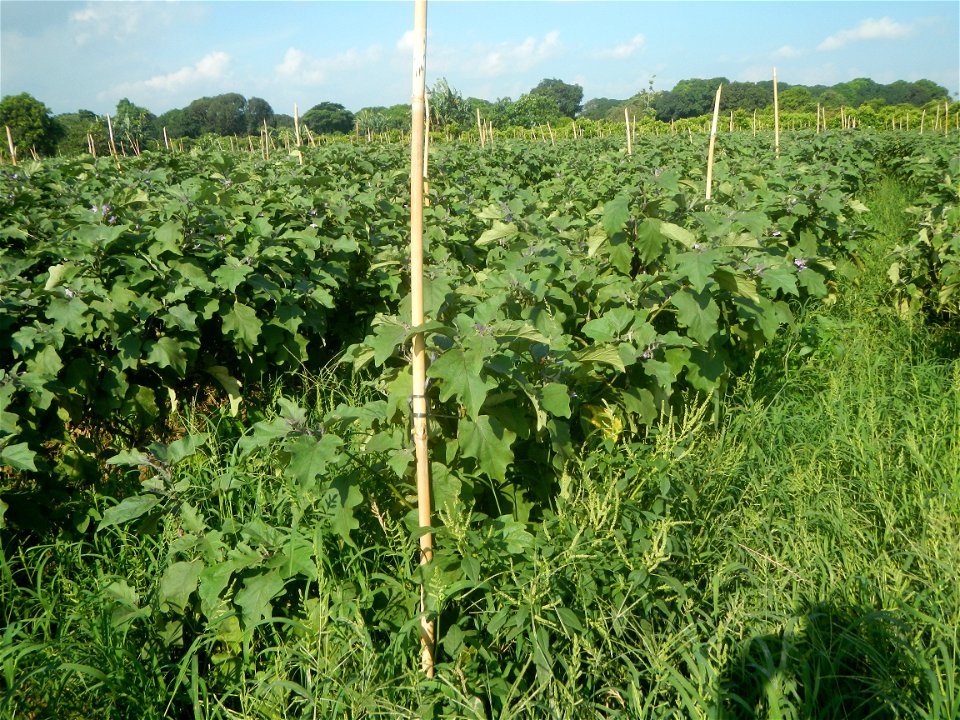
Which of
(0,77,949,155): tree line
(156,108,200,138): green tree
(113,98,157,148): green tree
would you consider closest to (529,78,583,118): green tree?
(0,77,949,155): tree line

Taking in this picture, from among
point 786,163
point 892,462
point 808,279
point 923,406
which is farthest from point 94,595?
point 786,163

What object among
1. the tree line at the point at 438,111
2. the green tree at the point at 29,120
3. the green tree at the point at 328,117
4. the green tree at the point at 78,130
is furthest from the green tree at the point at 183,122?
the green tree at the point at 29,120

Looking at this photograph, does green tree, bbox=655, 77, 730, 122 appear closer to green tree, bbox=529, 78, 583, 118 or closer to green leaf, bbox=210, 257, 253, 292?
green tree, bbox=529, 78, 583, 118

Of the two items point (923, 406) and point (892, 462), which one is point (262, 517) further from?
point (923, 406)

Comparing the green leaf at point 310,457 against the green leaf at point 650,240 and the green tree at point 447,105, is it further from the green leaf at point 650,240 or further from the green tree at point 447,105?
the green tree at point 447,105

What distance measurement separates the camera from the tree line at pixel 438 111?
4009cm

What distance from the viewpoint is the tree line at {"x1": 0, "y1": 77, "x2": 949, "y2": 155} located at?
40.1 meters

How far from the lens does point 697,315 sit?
316 cm

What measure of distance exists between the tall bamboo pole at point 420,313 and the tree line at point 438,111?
19.4 metres

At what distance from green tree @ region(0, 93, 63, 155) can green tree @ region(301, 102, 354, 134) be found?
2416 centimetres

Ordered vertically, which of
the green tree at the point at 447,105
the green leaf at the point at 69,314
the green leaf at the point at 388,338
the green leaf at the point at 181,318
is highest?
the green tree at the point at 447,105

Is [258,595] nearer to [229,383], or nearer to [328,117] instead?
[229,383]

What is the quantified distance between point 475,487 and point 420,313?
74 centimetres

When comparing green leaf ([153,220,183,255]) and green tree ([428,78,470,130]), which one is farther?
green tree ([428,78,470,130])
